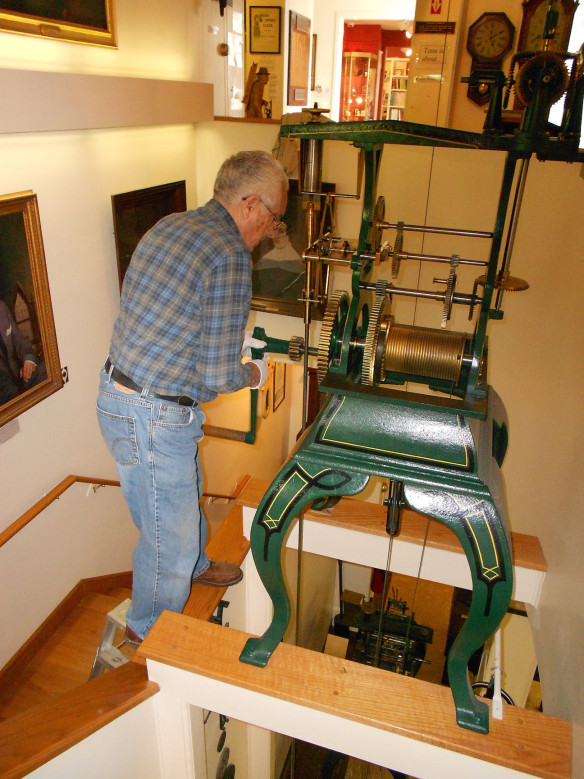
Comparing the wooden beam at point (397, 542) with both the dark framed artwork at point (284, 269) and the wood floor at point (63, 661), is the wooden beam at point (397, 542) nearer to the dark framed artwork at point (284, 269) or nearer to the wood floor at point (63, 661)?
the wood floor at point (63, 661)

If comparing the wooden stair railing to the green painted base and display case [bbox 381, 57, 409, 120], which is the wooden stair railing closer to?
the green painted base

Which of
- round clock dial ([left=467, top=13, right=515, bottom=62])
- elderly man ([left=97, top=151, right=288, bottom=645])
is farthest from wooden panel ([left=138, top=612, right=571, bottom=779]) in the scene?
round clock dial ([left=467, top=13, right=515, bottom=62])

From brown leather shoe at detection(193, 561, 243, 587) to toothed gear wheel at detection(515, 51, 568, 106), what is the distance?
6.60 feet

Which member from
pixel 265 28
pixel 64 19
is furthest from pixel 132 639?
pixel 265 28

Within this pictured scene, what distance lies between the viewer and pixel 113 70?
3195mm

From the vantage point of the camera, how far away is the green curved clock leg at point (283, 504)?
1.60m

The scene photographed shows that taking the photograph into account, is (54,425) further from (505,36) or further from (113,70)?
(505,36)

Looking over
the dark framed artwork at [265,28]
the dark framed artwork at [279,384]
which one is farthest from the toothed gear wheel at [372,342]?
the dark framed artwork at [279,384]

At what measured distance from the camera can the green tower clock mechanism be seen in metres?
1.45

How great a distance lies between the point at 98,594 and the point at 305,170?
3.07 m

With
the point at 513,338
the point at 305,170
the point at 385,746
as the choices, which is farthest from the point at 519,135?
the point at 513,338

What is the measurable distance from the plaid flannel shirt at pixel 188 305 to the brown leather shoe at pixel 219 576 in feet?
2.96

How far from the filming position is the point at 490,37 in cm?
425

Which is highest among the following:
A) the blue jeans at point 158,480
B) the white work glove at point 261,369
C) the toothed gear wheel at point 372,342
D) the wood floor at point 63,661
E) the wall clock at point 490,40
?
the wall clock at point 490,40
